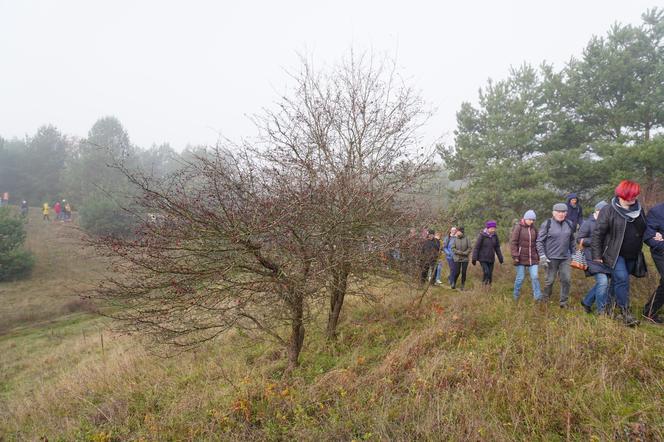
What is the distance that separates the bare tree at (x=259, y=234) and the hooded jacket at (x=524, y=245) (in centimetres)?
196

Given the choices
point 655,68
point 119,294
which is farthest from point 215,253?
point 655,68

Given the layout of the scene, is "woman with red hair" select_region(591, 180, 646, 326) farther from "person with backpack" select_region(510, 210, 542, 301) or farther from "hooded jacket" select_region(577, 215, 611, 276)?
"person with backpack" select_region(510, 210, 542, 301)

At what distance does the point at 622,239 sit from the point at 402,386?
10.6ft

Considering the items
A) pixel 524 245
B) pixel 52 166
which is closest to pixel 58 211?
pixel 52 166

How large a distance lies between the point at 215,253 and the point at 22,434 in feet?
12.9

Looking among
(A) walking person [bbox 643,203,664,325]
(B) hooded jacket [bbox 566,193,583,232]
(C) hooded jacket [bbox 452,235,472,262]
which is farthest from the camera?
(C) hooded jacket [bbox 452,235,472,262]

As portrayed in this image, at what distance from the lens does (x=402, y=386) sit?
353cm

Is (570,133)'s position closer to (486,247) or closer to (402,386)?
(486,247)

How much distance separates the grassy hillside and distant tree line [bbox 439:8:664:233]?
216 inches

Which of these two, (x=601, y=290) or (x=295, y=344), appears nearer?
(x=601, y=290)

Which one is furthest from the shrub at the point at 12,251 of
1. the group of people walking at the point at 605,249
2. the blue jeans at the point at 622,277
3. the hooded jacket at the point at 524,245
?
the blue jeans at the point at 622,277

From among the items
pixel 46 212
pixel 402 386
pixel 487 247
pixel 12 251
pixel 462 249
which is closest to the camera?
pixel 402 386

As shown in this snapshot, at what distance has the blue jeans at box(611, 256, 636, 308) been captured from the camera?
3.89 m

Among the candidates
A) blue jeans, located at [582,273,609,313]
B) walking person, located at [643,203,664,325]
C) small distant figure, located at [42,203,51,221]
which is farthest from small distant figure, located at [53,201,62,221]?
walking person, located at [643,203,664,325]
